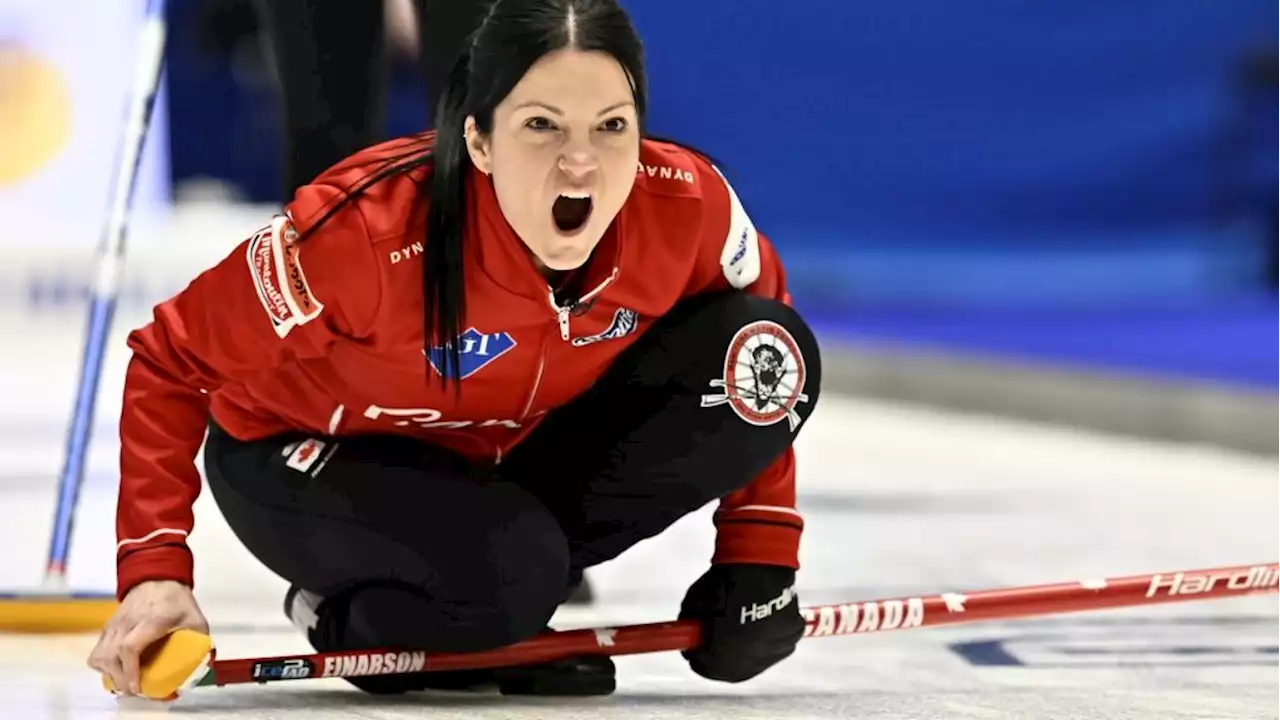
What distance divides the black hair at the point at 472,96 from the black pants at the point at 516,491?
11 cm

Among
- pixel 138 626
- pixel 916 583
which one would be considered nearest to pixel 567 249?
pixel 138 626

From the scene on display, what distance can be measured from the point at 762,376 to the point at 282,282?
353 mm

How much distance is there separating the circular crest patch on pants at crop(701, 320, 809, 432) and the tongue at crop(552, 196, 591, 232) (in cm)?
18

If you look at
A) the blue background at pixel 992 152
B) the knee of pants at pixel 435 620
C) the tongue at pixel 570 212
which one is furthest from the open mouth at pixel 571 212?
the blue background at pixel 992 152

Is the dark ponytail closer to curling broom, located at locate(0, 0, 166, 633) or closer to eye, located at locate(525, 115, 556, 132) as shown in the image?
eye, located at locate(525, 115, 556, 132)

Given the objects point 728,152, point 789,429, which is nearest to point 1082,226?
point 728,152

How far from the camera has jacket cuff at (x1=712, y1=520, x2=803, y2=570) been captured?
1.33 meters

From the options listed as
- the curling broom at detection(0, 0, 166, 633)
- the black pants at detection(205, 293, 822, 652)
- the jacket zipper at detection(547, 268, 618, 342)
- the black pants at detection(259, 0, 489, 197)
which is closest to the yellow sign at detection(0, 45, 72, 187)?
the curling broom at detection(0, 0, 166, 633)

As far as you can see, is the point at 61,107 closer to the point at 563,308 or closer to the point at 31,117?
the point at 31,117

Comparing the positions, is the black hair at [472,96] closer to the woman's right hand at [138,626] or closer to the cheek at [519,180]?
the cheek at [519,180]

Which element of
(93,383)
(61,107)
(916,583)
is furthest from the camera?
(61,107)

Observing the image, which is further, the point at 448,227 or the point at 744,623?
→ the point at 744,623

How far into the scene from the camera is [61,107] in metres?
5.50

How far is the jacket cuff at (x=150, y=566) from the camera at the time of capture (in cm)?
119
